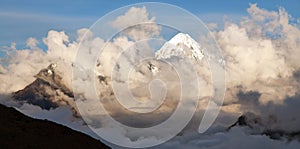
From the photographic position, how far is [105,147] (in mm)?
128375

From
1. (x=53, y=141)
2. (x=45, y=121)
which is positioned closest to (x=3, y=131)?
(x=53, y=141)

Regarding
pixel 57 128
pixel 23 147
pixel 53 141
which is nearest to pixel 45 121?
pixel 57 128

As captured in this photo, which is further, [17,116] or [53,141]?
[17,116]

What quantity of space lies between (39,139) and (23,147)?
292 inches

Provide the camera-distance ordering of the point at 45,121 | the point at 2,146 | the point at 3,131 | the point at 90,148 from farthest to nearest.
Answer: the point at 45,121
the point at 90,148
the point at 3,131
the point at 2,146

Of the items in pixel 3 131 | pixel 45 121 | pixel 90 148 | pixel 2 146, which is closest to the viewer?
pixel 2 146

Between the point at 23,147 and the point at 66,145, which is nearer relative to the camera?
the point at 23,147

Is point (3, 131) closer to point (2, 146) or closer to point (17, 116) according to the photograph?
point (2, 146)

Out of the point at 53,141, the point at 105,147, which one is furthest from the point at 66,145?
the point at 105,147

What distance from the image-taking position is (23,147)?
4247 inches

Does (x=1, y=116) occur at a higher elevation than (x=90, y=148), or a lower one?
higher

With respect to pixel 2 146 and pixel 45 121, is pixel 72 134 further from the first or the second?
pixel 2 146

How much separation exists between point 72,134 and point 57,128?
12.4 feet

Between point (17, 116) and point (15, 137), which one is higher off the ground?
point (17, 116)
